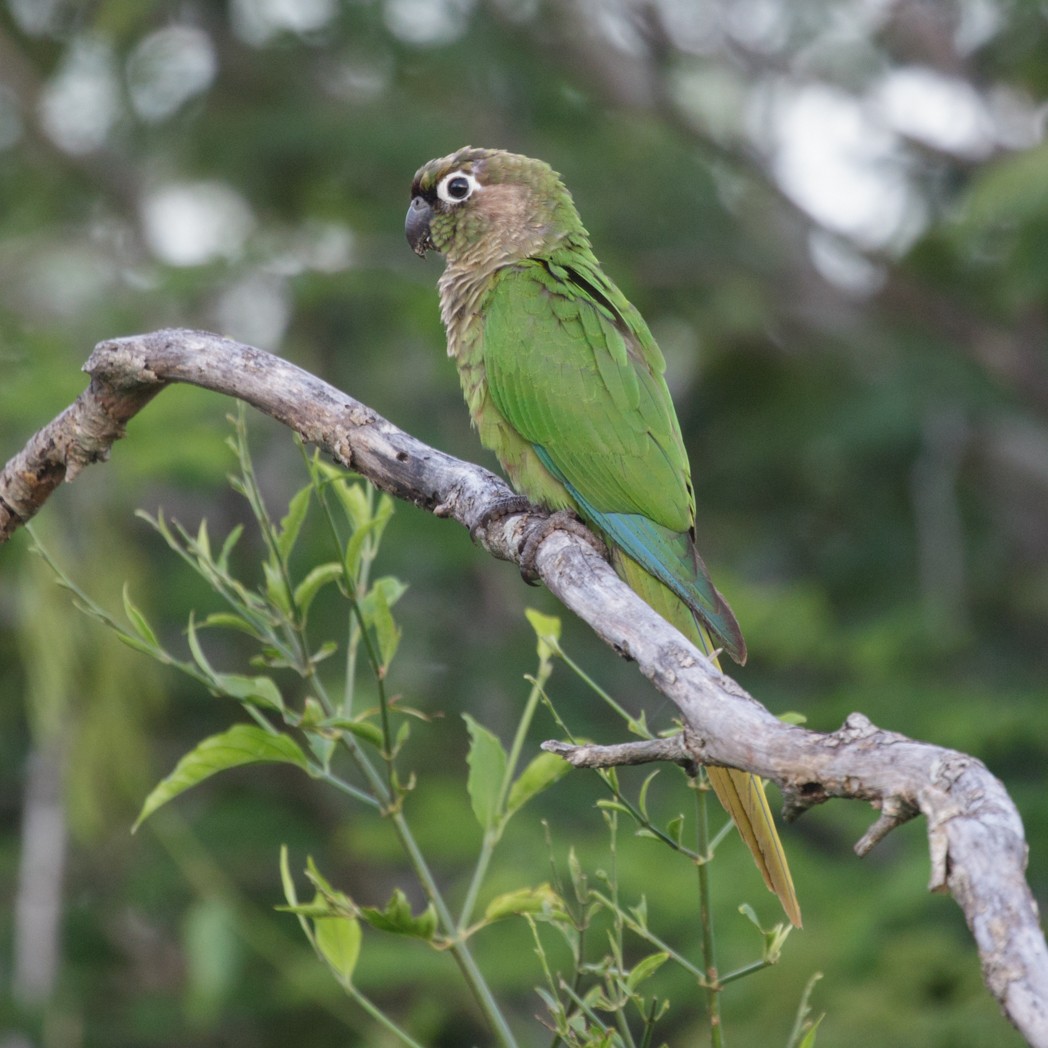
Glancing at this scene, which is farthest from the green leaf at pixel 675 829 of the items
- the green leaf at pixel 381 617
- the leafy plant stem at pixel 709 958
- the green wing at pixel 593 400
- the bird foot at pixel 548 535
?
the green wing at pixel 593 400

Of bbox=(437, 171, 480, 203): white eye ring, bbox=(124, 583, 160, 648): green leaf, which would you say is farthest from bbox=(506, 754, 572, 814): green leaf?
bbox=(437, 171, 480, 203): white eye ring

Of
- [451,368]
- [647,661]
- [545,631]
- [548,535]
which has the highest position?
[451,368]

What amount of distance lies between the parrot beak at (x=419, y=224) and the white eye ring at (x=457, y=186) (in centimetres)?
8

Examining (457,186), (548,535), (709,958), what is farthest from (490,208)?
(709,958)

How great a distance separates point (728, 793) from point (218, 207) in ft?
28.2

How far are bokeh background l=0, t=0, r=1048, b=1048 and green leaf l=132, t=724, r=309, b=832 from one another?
3621 millimetres

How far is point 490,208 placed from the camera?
4.29 meters

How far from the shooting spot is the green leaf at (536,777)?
233cm

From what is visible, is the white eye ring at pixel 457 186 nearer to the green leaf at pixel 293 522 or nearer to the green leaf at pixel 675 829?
the green leaf at pixel 293 522

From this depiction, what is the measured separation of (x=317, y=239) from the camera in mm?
8336

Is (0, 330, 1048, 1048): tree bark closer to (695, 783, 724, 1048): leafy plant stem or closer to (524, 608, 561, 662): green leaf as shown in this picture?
(524, 608, 561, 662): green leaf

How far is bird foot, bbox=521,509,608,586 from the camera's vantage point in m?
3.24

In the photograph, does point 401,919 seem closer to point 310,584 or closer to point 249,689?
point 249,689

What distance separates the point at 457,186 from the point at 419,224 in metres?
0.20
